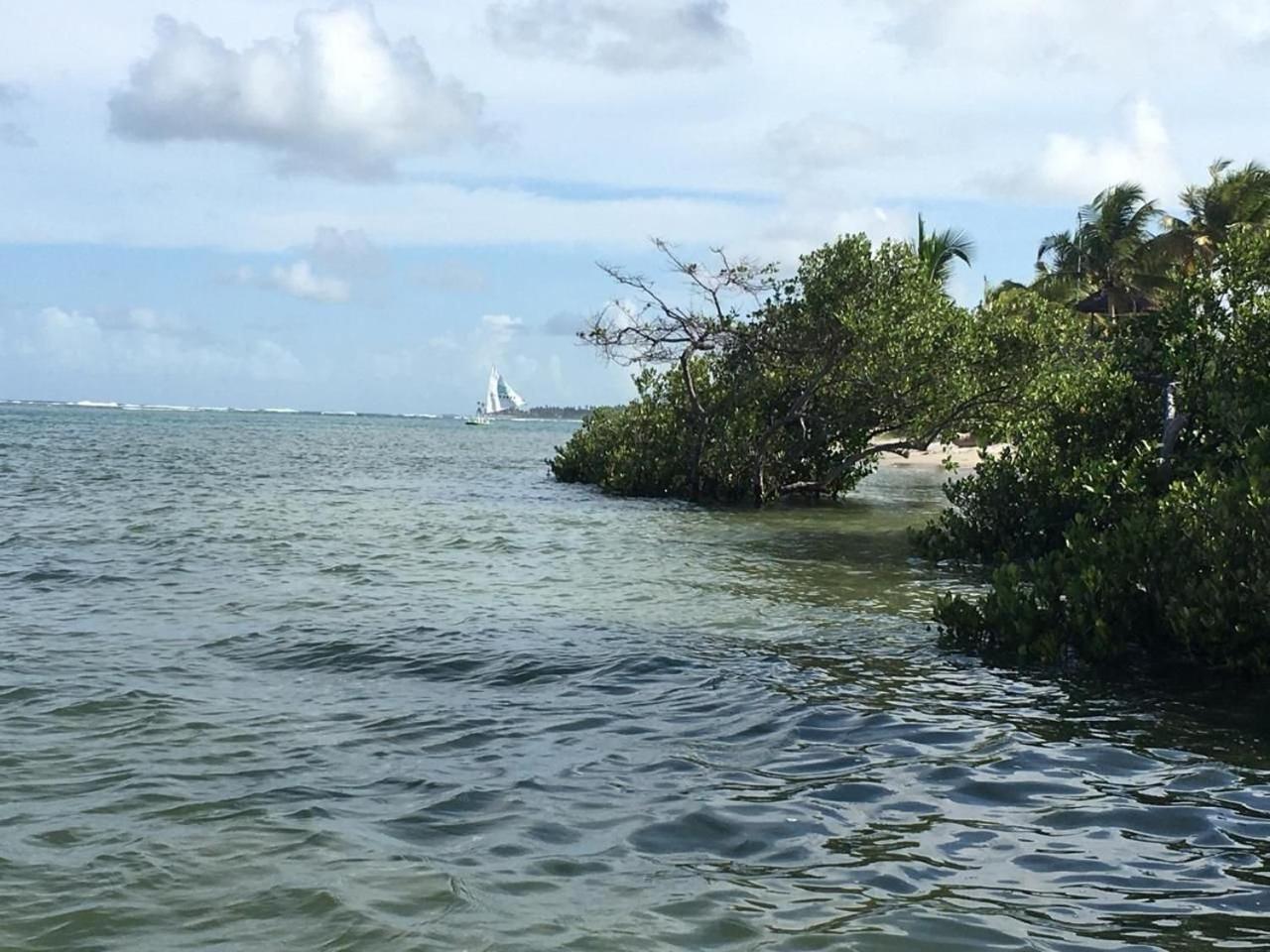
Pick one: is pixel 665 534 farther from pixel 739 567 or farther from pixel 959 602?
pixel 959 602

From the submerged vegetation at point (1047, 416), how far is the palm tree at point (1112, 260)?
0.10 metres

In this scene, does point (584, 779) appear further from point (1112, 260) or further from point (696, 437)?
point (1112, 260)

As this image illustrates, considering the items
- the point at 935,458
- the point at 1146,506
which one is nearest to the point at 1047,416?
the point at 1146,506

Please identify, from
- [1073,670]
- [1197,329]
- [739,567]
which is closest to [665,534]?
[739,567]

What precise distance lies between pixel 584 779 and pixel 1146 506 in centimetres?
703

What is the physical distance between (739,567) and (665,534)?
4833 millimetres

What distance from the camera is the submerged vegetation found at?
991cm

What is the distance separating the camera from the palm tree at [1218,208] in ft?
133

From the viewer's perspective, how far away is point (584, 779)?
673cm

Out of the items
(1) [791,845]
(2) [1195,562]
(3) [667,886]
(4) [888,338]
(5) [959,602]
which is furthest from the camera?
(4) [888,338]

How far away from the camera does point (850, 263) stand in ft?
86.7

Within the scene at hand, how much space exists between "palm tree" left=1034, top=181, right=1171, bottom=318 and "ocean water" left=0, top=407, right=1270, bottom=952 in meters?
35.0

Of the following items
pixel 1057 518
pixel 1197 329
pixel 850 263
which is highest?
pixel 850 263

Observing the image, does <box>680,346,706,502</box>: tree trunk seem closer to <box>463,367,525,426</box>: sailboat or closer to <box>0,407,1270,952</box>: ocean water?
<box>0,407,1270,952</box>: ocean water
